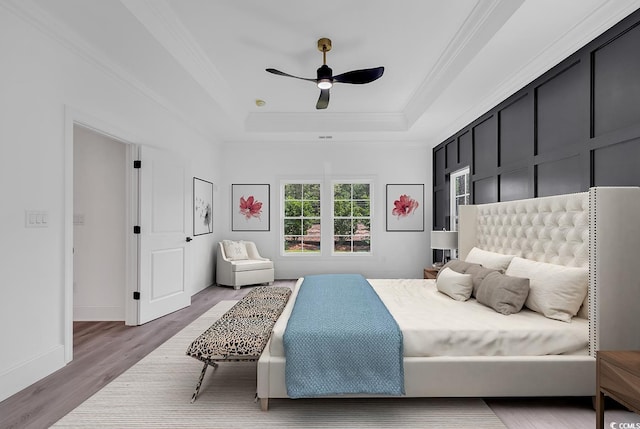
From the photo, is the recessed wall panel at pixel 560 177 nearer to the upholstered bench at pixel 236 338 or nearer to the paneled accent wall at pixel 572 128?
the paneled accent wall at pixel 572 128

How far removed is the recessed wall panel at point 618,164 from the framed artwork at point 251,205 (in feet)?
15.8

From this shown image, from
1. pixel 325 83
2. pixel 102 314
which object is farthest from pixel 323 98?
pixel 102 314

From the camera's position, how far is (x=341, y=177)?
6.12 metres

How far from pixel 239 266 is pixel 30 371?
3179 mm

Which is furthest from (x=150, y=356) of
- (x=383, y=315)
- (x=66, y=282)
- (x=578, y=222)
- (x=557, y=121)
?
(x=557, y=121)

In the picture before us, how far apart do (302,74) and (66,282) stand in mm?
3081

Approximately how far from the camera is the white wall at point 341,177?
19.9 ft

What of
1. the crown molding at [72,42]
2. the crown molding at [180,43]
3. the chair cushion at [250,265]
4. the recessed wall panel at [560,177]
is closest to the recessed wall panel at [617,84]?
the recessed wall panel at [560,177]

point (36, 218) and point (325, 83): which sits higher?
point (325, 83)

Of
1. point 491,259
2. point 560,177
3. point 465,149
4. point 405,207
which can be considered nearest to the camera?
point 560,177

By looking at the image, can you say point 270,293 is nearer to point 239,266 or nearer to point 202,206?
point 239,266

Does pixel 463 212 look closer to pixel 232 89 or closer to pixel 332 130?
pixel 332 130

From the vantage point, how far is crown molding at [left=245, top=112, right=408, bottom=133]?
529 centimetres

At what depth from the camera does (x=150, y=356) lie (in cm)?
276
